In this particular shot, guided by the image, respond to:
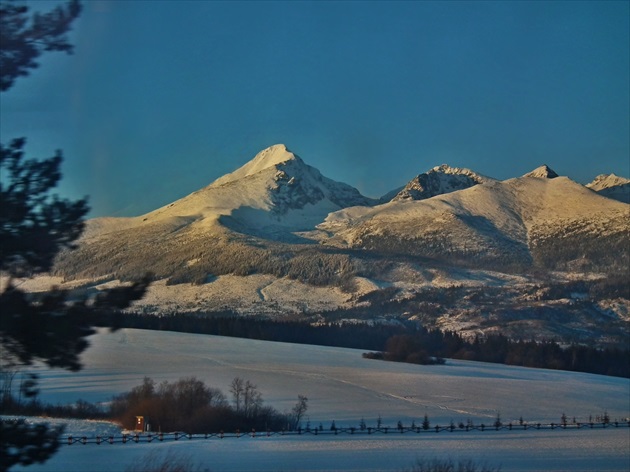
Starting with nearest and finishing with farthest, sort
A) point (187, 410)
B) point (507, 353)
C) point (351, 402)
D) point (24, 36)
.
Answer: point (24, 36), point (187, 410), point (351, 402), point (507, 353)

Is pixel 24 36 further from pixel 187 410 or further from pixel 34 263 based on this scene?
pixel 187 410

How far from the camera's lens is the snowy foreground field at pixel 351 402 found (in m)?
37.8

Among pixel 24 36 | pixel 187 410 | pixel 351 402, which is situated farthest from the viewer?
pixel 351 402

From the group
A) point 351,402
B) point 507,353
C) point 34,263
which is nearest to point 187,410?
point 351,402

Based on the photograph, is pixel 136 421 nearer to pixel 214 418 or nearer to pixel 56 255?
pixel 214 418

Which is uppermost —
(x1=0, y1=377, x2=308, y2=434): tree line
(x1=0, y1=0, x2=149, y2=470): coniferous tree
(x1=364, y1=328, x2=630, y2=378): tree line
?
(x1=364, y1=328, x2=630, y2=378): tree line

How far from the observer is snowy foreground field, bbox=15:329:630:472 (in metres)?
37.8

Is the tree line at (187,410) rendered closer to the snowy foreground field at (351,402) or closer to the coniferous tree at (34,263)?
the snowy foreground field at (351,402)

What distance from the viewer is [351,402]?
70188 mm

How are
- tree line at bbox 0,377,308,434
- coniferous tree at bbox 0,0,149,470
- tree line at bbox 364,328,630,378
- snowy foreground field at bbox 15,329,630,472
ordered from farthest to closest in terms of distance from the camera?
tree line at bbox 364,328,630,378, tree line at bbox 0,377,308,434, snowy foreground field at bbox 15,329,630,472, coniferous tree at bbox 0,0,149,470

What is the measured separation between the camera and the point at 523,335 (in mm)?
154000

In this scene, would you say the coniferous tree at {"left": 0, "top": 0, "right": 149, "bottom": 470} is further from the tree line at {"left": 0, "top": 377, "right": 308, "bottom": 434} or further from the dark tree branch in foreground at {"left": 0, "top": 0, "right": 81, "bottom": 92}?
the tree line at {"left": 0, "top": 377, "right": 308, "bottom": 434}

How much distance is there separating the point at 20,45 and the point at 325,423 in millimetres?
48001

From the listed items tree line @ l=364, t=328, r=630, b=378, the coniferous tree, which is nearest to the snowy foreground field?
the coniferous tree
